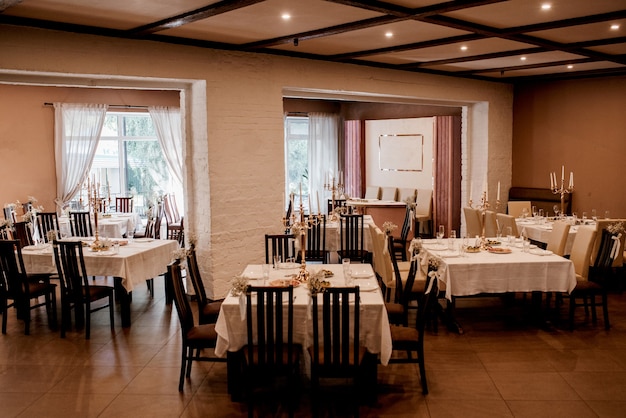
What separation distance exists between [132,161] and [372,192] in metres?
5.47

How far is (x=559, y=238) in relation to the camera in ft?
23.7

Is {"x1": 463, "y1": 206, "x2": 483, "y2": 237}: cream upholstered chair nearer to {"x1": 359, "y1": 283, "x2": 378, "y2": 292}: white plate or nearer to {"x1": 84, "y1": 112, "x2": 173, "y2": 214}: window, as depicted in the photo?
{"x1": 359, "y1": 283, "x2": 378, "y2": 292}: white plate

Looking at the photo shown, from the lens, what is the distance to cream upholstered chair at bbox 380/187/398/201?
13164 millimetres

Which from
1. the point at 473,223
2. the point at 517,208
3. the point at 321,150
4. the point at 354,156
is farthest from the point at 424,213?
the point at 473,223

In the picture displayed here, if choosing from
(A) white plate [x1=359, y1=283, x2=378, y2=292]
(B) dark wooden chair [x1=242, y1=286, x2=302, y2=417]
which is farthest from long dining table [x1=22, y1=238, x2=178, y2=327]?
(A) white plate [x1=359, y1=283, x2=378, y2=292]

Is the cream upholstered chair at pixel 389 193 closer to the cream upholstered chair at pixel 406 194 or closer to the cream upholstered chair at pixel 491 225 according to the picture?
the cream upholstered chair at pixel 406 194

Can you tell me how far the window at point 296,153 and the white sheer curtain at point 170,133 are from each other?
2697 millimetres

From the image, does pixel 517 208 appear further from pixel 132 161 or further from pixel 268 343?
pixel 132 161

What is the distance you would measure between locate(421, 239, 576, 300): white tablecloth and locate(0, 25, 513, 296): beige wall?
112 inches

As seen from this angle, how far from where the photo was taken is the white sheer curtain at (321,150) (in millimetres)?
13945

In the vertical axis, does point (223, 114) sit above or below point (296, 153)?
above

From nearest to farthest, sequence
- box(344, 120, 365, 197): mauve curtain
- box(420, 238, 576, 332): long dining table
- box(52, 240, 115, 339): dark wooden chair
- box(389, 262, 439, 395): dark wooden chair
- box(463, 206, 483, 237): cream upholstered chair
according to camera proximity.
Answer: box(389, 262, 439, 395): dark wooden chair < box(420, 238, 576, 332): long dining table < box(52, 240, 115, 339): dark wooden chair < box(463, 206, 483, 237): cream upholstered chair < box(344, 120, 365, 197): mauve curtain

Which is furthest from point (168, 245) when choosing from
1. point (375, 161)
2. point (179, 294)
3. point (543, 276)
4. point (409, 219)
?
point (375, 161)

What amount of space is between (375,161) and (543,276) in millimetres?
7973
